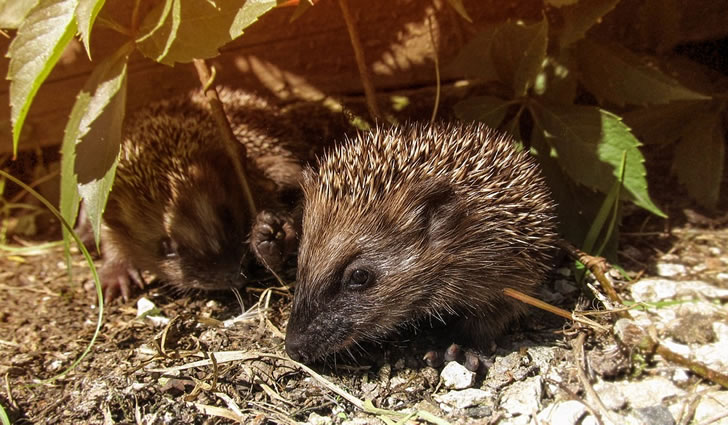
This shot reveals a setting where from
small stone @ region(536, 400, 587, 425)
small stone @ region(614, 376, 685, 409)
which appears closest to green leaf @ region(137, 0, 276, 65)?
small stone @ region(536, 400, 587, 425)

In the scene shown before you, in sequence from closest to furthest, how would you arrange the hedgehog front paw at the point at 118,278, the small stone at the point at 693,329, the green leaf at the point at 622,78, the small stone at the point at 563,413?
the small stone at the point at 563,413
the small stone at the point at 693,329
the green leaf at the point at 622,78
the hedgehog front paw at the point at 118,278

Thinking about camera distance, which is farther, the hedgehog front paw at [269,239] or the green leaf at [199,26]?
the hedgehog front paw at [269,239]

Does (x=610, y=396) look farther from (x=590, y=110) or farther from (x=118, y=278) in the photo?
(x=118, y=278)

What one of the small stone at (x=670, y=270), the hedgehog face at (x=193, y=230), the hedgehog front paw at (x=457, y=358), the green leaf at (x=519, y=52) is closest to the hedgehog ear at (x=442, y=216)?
the hedgehog front paw at (x=457, y=358)

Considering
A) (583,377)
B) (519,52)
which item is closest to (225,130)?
(519,52)

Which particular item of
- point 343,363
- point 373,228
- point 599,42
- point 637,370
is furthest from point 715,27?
point 343,363

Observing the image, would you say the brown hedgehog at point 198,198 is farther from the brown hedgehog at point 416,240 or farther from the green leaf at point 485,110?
the green leaf at point 485,110

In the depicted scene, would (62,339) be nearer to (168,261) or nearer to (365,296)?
(168,261)
